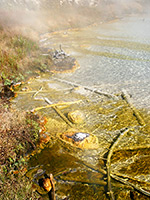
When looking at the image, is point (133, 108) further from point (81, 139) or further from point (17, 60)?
point (17, 60)

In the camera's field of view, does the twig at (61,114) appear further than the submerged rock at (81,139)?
Yes

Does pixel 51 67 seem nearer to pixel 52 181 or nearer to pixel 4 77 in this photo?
pixel 4 77

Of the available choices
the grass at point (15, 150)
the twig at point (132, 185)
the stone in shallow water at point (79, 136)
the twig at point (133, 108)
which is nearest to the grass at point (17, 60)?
the grass at point (15, 150)

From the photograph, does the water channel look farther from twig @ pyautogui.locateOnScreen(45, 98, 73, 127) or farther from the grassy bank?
the grassy bank

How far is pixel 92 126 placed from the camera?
6.37m

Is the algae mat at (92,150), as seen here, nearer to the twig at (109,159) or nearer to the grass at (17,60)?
the twig at (109,159)

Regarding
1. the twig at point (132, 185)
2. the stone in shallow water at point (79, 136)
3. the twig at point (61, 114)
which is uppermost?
the stone in shallow water at point (79, 136)

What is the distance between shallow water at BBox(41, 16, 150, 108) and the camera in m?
9.24

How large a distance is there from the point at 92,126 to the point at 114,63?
7.20 meters

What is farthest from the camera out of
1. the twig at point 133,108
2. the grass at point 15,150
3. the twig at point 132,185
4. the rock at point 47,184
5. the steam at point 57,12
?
the steam at point 57,12

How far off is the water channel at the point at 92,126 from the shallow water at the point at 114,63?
1.7 inches

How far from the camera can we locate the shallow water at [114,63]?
924 centimetres

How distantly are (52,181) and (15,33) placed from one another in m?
12.4

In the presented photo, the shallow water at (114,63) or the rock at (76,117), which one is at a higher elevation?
the rock at (76,117)
